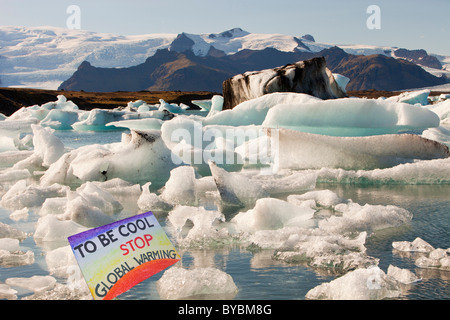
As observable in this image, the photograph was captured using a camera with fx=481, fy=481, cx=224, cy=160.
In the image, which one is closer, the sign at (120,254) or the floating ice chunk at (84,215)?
the sign at (120,254)

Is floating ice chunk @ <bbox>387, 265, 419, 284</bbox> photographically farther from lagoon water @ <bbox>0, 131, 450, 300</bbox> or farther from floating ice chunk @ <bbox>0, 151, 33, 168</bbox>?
floating ice chunk @ <bbox>0, 151, 33, 168</bbox>

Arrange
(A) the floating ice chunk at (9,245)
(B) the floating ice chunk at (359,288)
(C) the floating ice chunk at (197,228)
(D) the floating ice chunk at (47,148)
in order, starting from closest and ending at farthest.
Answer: (B) the floating ice chunk at (359,288) < (A) the floating ice chunk at (9,245) < (C) the floating ice chunk at (197,228) < (D) the floating ice chunk at (47,148)

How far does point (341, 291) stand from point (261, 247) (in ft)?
2.95

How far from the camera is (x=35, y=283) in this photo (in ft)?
8.38

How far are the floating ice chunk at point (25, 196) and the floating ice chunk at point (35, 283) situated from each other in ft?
7.63


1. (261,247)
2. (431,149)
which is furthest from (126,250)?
(431,149)

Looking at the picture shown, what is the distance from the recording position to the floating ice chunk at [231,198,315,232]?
3.50 metres

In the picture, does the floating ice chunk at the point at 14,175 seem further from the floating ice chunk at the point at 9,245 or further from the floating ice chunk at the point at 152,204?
the floating ice chunk at the point at 9,245

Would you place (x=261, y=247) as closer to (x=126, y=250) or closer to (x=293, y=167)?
(x=126, y=250)

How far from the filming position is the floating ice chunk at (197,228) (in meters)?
3.26

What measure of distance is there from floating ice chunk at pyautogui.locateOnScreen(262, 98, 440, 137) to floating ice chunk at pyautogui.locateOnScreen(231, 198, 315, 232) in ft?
17.2

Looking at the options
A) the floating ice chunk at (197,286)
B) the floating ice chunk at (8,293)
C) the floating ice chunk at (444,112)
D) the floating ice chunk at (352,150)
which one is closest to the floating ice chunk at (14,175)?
the floating ice chunk at (352,150)
